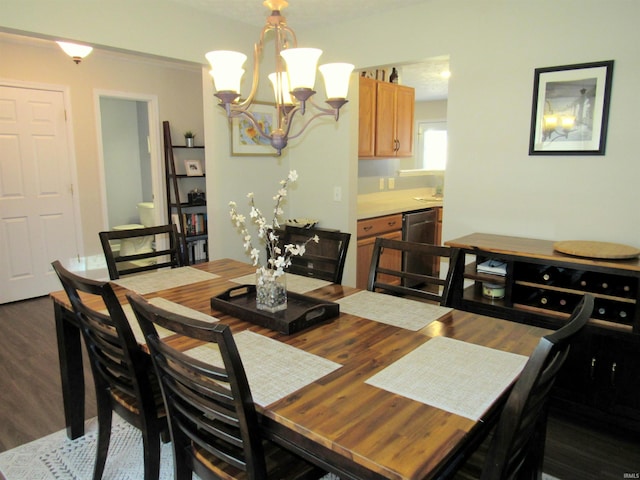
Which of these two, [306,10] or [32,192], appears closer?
[306,10]

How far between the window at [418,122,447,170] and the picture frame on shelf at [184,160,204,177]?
163 inches

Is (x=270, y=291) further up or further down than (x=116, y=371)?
further up

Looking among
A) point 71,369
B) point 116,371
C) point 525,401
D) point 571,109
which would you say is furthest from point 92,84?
point 525,401

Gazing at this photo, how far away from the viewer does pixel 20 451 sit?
2.18 metres

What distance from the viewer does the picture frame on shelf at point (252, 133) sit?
3668 mm

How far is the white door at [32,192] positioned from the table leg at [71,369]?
2.77 m

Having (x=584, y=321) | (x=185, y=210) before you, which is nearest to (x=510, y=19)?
(x=584, y=321)

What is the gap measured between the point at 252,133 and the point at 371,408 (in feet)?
9.91

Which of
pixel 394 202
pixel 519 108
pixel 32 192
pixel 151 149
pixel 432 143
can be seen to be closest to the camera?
pixel 519 108

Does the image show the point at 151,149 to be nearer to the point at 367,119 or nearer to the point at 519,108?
the point at 367,119

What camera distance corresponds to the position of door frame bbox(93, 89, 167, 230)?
15.9 ft

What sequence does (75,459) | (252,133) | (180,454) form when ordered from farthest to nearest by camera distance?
1. (252,133)
2. (75,459)
3. (180,454)

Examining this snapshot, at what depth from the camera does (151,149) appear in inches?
211

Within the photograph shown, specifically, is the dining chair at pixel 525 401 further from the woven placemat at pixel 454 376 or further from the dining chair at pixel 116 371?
the dining chair at pixel 116 371
